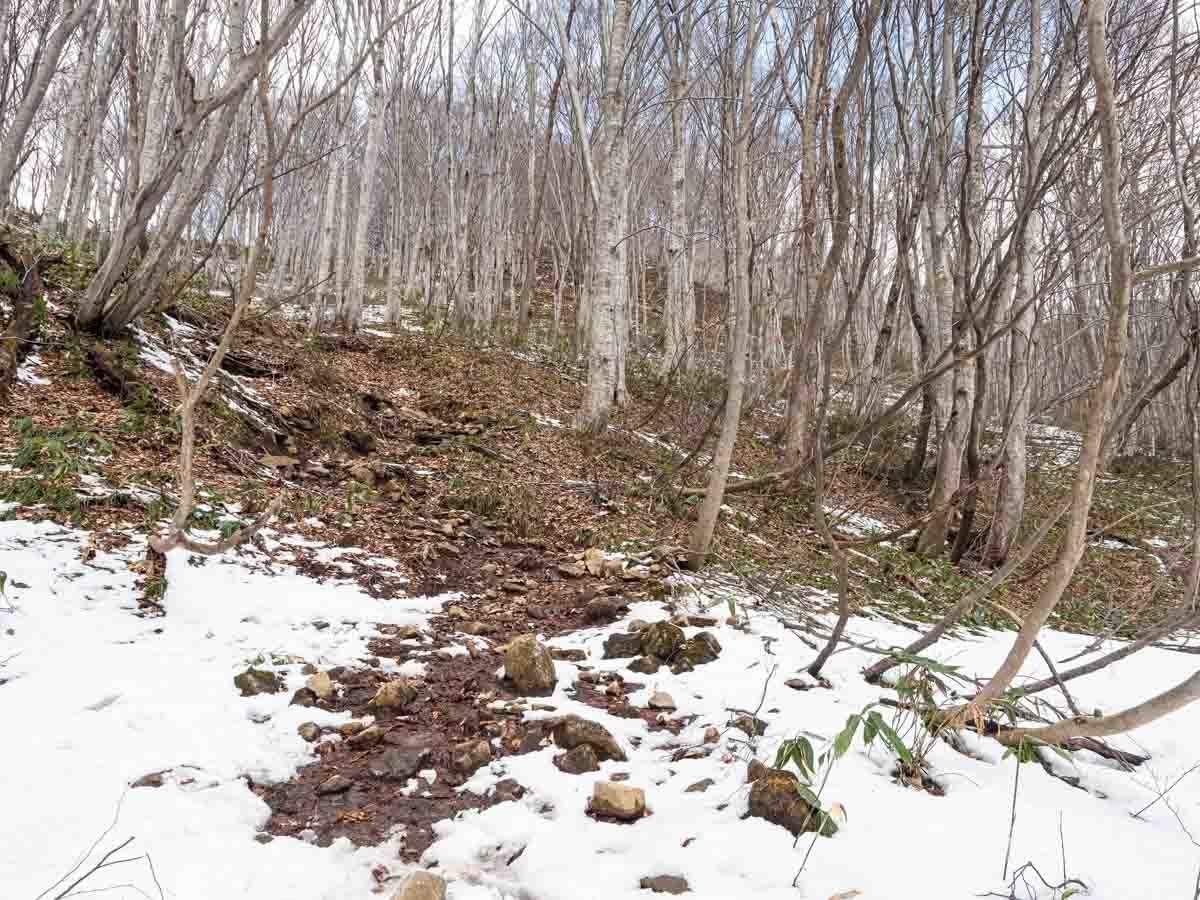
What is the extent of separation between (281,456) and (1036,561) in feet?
23.6

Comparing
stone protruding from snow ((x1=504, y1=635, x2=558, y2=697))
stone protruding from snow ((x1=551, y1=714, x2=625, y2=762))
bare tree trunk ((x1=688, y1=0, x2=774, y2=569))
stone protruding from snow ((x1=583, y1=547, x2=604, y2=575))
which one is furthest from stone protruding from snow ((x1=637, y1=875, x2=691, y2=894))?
A: stone protruding from snow ((x1=583, y1=547, x2=604, y2=575))

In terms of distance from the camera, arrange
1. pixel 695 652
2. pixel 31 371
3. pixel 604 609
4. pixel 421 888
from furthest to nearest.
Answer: pixel 31 371
pixel 604 609
pixel 695 652
pixel 421 888

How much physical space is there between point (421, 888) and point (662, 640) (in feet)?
4.93

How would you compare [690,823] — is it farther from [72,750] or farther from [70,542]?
[70,542]

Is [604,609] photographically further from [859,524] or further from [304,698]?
[859,524]

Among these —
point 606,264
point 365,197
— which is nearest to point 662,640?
point 606,264

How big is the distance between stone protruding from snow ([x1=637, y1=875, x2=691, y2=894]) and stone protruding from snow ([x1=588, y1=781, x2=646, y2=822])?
0.25m

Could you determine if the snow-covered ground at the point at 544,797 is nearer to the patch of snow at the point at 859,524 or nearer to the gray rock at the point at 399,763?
the gray rock at the point at 399,763

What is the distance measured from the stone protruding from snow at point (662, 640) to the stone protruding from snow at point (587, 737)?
0.68m

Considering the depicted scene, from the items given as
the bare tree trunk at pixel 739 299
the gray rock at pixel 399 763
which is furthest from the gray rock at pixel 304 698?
the bare tree trunk at pixel 739 299

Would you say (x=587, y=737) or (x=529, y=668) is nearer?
(x=587, y=737)

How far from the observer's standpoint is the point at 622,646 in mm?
2803

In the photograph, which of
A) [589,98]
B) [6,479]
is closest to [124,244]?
[6,479]

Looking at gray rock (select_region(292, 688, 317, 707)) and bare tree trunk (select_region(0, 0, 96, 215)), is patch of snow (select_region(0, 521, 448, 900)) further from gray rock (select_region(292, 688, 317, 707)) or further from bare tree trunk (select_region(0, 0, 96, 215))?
bare tree trunk (select_region(0, 0, 96, 215))
